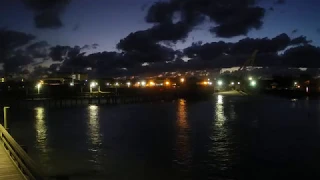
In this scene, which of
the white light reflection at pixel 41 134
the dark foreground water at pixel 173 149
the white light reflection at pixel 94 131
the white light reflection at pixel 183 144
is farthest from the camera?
the white light reflection at pixel 94 131

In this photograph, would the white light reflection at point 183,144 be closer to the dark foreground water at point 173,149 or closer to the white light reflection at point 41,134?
the dark foreground water at point 173,149

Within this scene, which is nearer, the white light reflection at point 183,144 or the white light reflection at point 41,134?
the white light reflection at point 183,144

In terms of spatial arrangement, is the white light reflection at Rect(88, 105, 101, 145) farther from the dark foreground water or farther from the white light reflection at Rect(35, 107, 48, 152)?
the white light reflection at Rect(35, 107, 48, 152)

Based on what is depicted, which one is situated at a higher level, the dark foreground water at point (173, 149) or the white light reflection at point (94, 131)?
the white light reflection at point (94, 131)

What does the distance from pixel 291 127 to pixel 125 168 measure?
26.3 m

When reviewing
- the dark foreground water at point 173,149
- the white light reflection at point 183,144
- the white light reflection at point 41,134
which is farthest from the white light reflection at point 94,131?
the white light reflection at point 183,144

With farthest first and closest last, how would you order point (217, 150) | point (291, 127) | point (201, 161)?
point (291, 127), point (217, 150), point (201, 161)

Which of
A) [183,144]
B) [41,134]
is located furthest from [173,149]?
[41,134]

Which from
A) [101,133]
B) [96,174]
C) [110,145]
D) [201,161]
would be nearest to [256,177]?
[201,161]

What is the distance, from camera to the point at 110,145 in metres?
30.6

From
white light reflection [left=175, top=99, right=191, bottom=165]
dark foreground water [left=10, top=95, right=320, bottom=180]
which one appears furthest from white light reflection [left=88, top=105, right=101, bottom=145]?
white light reflection [left=175, top=99, right=191, bottom=165]

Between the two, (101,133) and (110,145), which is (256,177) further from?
(101,133)

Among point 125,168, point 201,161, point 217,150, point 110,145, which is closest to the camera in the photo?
point 125,168

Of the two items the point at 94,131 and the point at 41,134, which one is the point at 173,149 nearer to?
the point at 94,131
